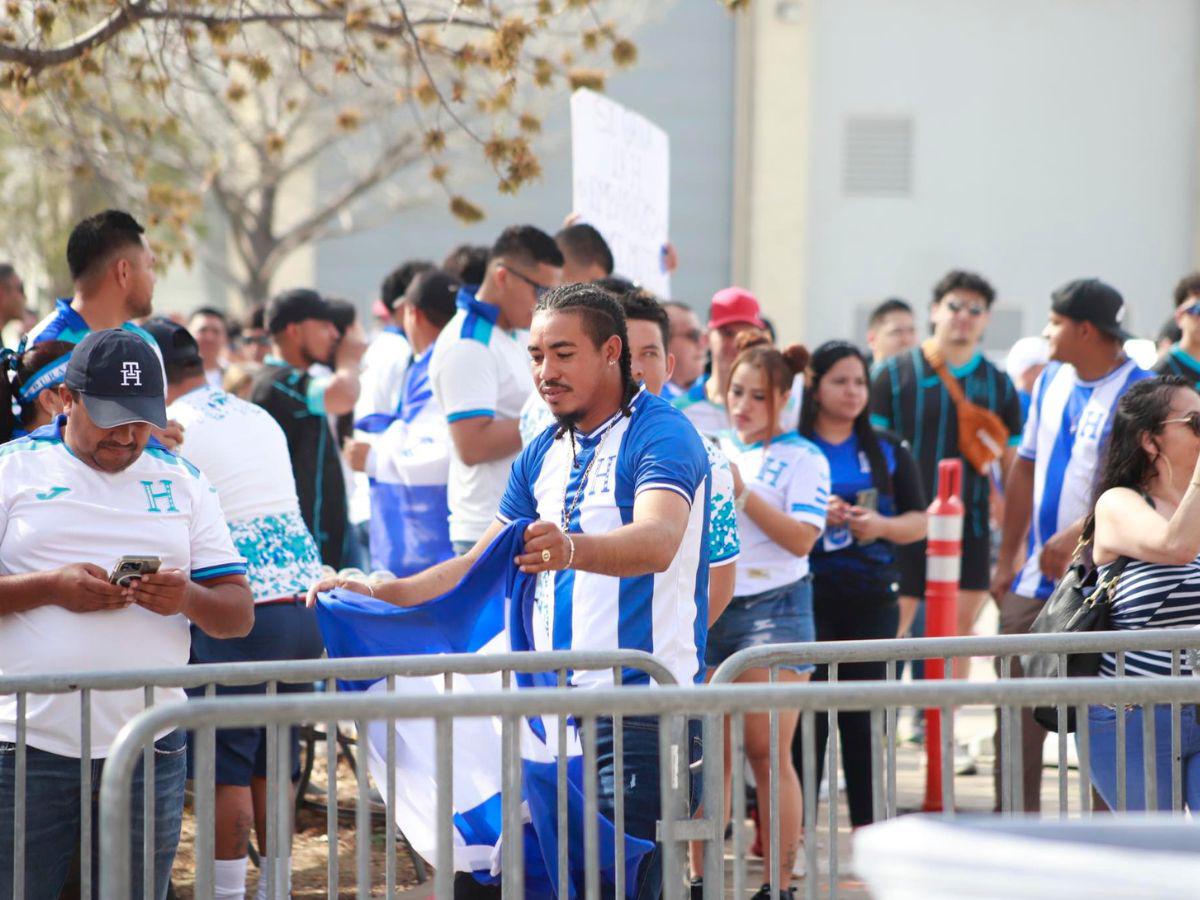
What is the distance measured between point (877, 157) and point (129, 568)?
22248 millimetres

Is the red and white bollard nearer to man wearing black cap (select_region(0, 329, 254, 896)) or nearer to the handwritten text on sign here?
the handwritten text on sign

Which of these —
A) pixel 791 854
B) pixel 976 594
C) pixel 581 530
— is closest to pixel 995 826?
pixel 581 530

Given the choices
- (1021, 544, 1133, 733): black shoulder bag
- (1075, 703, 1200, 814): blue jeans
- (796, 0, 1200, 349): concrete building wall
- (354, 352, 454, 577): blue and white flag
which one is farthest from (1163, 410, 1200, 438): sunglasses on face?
(796, 0, 1200, 349): concrete building wall

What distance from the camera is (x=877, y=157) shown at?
82.9 feet

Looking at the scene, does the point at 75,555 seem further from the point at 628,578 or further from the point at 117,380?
the point at 628,578

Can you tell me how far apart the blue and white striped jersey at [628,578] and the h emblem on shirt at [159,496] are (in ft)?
3.38

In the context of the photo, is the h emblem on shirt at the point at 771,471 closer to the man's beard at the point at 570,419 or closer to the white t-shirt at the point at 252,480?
the white t-shirt at the point at 252,480

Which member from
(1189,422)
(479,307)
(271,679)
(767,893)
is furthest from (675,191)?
(271,679)

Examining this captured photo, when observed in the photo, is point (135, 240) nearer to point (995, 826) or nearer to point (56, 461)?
point (56, 461)

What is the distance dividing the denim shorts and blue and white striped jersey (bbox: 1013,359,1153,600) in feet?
3.65

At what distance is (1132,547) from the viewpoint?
4.98 meters

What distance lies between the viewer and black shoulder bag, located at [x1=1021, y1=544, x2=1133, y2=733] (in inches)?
188

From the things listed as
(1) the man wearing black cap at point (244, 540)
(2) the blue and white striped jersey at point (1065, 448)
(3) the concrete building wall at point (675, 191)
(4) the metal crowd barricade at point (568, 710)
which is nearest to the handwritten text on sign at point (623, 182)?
(2) the blue and white striped jersey at point (1065, 448)

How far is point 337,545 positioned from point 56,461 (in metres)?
3.65
